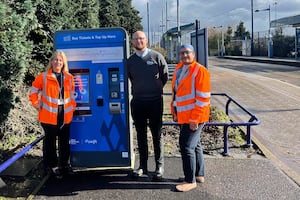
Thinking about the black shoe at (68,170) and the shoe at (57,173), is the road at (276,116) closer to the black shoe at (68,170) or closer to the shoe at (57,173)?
the black shoe at (68,170)

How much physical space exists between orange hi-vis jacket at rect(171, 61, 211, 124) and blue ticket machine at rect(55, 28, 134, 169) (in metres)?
0.78

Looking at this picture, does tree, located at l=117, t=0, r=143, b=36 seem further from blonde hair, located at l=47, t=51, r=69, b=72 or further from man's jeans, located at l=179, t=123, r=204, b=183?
man's jeans, located at l=179, t=123, r=204, b=183

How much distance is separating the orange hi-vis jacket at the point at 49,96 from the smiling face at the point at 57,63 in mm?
80

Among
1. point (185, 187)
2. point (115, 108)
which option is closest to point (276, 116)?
point (185, 187)

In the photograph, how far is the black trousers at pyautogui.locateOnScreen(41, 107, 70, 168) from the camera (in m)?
5.20

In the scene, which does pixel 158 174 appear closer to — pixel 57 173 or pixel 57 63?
pixel 57 173

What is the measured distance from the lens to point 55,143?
17.6 feet

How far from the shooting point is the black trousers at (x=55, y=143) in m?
5.20

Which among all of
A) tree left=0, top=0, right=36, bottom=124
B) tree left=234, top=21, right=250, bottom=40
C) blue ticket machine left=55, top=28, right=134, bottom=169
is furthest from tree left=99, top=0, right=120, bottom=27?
tree left=234, top=21, right=250, bottom=40

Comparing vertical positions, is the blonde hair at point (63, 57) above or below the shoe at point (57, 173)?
above

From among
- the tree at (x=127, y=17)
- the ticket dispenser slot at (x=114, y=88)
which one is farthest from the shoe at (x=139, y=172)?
the tree at (x=127, y=17)

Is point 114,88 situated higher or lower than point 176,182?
higher

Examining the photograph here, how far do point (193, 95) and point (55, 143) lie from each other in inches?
75.3

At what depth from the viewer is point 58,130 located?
5238 millimetres
